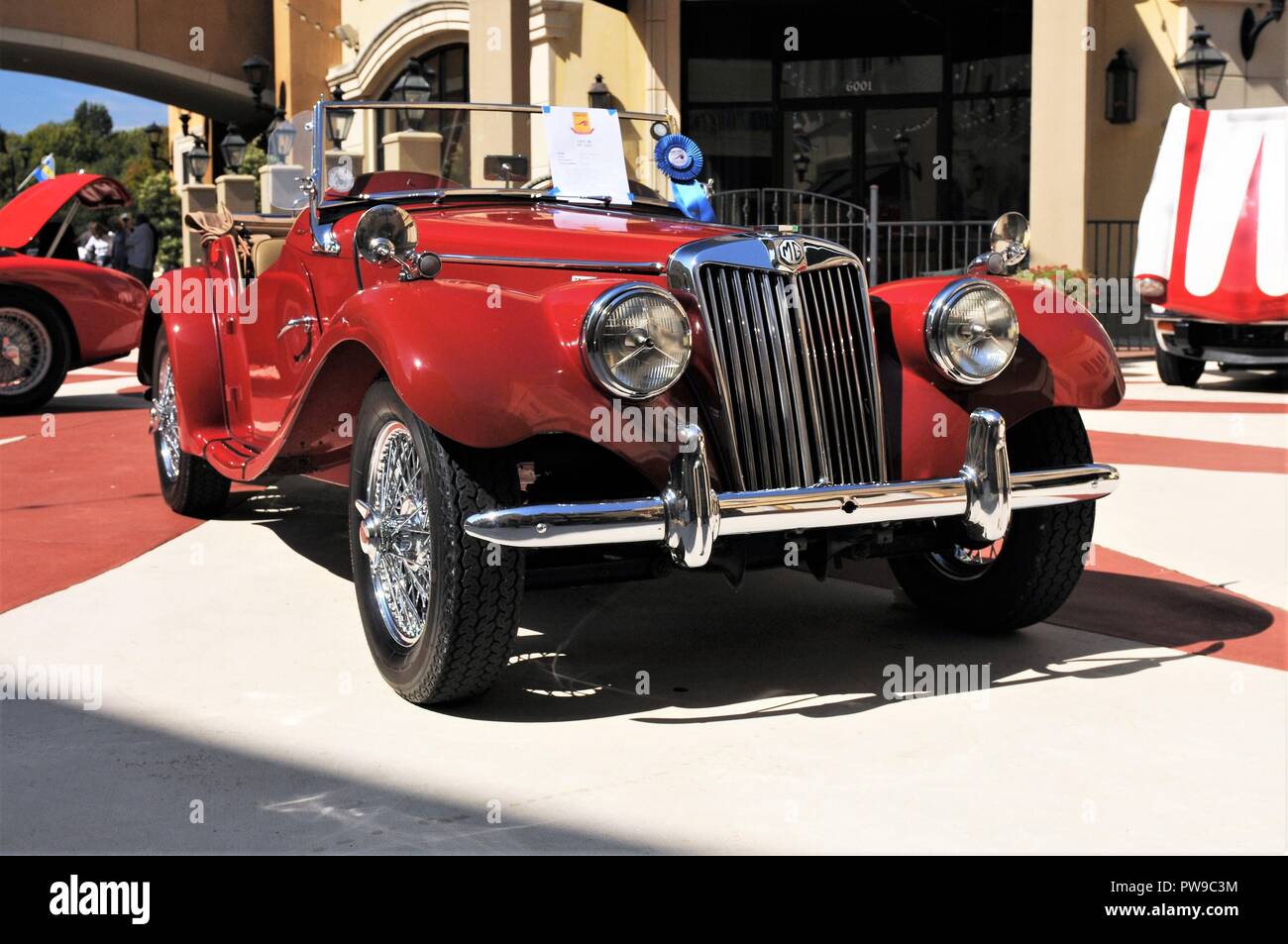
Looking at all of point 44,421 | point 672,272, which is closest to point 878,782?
point 672,272

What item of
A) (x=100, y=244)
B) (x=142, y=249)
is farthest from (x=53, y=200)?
(x=100, y=244)

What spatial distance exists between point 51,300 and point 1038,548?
8.37 m

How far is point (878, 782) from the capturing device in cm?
330

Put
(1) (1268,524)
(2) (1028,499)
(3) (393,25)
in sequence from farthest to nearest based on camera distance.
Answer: (3) (393,25), (1) (1268,524), (2) (1028,499)

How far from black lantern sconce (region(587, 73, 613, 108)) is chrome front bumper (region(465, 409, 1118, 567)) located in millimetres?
12731

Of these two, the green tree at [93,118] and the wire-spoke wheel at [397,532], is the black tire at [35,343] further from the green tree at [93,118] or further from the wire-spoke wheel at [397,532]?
the green tree at [93,118]

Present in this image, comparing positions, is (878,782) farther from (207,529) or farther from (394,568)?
(207,529)

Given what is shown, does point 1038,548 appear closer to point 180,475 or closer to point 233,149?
point 180,475

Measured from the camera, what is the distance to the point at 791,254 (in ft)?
12.8

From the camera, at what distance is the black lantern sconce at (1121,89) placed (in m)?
16.8

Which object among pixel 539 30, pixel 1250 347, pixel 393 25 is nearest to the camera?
pixel 1250 347

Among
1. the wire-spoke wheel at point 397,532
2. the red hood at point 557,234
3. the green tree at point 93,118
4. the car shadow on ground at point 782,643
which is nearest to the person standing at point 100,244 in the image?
the car shadow on ground at point 782,643

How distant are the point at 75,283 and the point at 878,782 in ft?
29.1

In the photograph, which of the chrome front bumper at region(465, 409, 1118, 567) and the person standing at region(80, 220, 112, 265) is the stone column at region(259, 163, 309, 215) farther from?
the person standing at region(80, 220, 112, 265)
